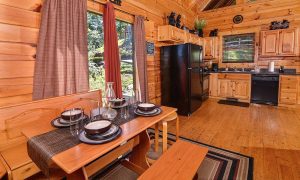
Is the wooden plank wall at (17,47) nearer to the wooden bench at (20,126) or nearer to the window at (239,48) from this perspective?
the wooden bench at (20,126)

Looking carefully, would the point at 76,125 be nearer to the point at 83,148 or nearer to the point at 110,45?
the point at 83,148

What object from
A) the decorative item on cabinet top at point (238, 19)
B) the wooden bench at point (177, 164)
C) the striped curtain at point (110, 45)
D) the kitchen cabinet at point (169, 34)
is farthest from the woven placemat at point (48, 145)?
the decorative item on cabinet top at point (238, 19)

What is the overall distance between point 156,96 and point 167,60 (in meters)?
0.91

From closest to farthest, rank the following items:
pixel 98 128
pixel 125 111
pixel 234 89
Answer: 1. pixel 98 128
2. pixel 125 111
3. pixel 234 89

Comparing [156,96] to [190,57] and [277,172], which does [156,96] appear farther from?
[277,172]

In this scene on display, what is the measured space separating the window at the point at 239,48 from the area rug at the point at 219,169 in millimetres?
4055

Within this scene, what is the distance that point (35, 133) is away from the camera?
50.5 inches

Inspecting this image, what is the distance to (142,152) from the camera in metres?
1.97

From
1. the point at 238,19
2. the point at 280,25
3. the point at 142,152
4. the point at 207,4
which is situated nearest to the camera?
the point at 142,152

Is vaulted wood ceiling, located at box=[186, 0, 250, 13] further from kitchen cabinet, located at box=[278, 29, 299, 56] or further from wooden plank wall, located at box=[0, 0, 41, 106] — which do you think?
wooden plank wall, located at box=[0, 0, 41, 106]

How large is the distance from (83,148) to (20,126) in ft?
3.86

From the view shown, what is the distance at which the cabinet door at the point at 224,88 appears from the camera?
5.15 metres

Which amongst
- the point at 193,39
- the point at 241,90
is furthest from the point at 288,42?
the point at 193,39

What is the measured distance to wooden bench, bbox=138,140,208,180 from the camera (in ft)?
4.32
